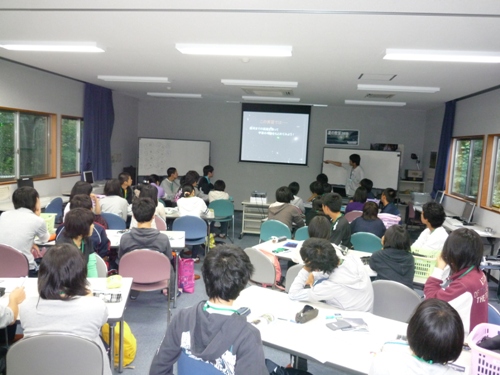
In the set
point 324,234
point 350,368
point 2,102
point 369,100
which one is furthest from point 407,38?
point 2,102

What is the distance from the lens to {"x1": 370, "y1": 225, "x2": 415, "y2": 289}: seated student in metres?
3.26

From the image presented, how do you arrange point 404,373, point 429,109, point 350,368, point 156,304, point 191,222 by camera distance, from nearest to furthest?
point 404,373 → point 350,368 → point 156,304 → point 191,222 → point 429,109

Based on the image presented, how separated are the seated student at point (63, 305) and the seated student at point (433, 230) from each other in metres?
Answer: 3.14

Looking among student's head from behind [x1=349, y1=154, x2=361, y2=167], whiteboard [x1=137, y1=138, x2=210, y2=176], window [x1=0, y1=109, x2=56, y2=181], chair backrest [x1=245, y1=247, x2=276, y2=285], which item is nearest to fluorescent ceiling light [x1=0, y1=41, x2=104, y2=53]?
window [x1=0, y1=109, x2=56, y2=181]

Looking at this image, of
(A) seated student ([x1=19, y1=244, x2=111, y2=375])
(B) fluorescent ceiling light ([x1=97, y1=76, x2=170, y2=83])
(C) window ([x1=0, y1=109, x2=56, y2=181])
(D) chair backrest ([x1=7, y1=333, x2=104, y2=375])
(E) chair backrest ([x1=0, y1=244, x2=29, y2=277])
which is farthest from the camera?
(B) fluorescent ceiling light ([x1=97, y1=76, x2=170, y2=83])

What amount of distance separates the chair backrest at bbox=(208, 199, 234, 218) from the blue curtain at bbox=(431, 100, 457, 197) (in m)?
4.29

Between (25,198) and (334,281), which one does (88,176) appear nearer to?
(25,198)

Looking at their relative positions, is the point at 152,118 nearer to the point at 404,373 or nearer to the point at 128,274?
the point at 128,274

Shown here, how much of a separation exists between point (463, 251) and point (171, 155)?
8318 mm

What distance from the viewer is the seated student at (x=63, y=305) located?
1.93m

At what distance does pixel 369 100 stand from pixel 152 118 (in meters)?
5.54

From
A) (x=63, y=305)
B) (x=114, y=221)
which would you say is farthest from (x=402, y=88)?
(x=63, y=305)

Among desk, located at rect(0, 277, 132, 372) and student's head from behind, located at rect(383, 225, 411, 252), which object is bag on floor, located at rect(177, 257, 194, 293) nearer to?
desk, located at rect(0, 277, 132, 372)

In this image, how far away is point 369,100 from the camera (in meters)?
8.30
